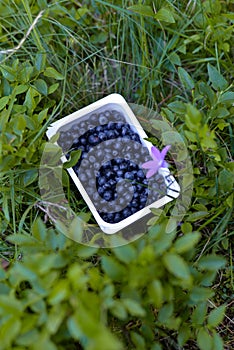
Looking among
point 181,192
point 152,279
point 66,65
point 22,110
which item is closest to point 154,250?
point 152,279

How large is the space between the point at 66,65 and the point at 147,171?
0.38 metres

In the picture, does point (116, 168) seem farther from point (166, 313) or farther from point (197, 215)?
point (166, 313)

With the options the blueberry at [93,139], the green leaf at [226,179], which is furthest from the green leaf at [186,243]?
the blueberry at [93,139]

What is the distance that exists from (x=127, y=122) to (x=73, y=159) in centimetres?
22

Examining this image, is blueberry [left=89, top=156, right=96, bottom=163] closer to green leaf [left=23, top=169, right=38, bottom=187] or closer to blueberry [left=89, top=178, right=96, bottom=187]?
blueberry [left=89, top=178, right=96, bottom=187]

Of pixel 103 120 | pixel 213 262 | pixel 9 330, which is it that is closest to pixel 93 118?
pixel 103 120

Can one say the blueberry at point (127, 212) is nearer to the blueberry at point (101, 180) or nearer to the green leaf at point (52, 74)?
the blueberry at point (101, 180)

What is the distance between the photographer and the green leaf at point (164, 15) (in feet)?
4.62

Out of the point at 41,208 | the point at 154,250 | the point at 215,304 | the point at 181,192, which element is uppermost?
the point at 154,250

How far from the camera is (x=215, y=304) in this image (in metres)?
1.37

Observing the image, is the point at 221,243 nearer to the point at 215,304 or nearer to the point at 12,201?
the point at 215,304

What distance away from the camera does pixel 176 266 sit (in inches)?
34.8

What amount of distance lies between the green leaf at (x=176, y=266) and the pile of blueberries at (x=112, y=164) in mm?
414

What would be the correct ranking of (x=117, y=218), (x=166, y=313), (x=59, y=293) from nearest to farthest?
(x=59, y=293) < (x=166, y=313) < (x=117, y=218)
